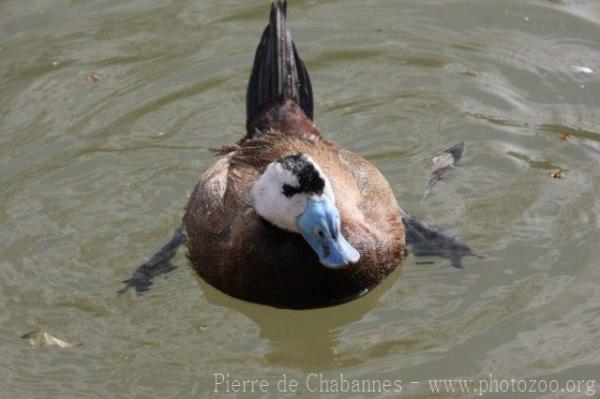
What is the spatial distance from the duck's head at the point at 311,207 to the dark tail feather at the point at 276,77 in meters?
1.54

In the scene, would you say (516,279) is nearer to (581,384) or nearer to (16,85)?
(581,384)

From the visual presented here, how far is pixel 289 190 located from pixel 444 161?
207 centimetres

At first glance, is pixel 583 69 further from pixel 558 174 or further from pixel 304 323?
pixel 304 323

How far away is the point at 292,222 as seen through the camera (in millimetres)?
7531

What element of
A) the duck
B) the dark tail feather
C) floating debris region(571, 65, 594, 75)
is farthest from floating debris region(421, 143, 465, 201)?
floating debris region(571, 65, 594, 75)

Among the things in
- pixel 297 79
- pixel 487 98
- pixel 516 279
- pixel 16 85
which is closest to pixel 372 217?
pixel 516 279

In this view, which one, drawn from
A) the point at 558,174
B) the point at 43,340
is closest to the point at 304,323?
the point at 43,340

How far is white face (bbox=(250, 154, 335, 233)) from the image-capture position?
7.32 metres

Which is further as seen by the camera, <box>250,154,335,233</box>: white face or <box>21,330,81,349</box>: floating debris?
<box>21,330,81,349</box>: floating debris

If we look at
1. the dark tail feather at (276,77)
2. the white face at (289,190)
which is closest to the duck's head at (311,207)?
the white face at (289,190)

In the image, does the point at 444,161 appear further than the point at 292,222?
Yes

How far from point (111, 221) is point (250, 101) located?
53.4 inches

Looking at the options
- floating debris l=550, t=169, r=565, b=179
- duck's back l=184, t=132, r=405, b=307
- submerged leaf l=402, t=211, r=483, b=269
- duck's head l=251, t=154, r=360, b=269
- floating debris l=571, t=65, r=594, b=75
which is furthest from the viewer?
floating debris l=571, t=65, r=594, b=75

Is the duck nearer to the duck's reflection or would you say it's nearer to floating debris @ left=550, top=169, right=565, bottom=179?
the duck's reflection
